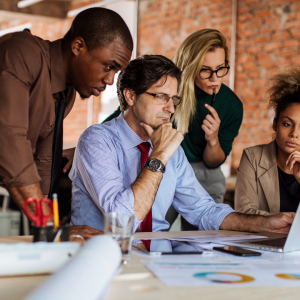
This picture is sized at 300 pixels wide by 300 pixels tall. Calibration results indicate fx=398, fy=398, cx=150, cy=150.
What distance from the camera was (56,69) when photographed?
1525 millimetres

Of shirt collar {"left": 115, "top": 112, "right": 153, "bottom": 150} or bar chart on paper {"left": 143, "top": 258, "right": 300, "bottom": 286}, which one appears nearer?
→ bar chart on paper {"left": 143, "top": 258, "right": 300, "bottom": 286}

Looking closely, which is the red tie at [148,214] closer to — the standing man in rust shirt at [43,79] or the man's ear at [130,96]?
the man's ear at [130,96]

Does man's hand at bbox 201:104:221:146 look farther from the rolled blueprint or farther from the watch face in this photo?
the rolled blueprint

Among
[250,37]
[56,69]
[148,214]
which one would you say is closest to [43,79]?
[56,69]

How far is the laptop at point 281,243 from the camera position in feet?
3.53

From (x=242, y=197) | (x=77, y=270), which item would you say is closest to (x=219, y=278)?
(x=77, y=270)

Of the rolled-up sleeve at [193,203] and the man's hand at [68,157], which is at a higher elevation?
the man's hand at [68,157]

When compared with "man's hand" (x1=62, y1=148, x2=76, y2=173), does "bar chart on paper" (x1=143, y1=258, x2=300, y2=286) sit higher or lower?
lower

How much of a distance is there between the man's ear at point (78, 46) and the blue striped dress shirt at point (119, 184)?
34 cm

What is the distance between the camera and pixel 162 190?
171 centimetres

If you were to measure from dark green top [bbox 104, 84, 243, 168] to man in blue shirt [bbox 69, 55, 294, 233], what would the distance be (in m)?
0.53

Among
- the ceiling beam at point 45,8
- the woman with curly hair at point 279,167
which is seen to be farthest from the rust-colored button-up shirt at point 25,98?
the ceiling beam at point 45,8

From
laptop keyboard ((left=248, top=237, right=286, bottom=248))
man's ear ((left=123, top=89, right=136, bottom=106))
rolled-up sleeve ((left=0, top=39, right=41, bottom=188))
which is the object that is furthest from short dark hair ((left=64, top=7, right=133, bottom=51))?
A: laptop keyboard ((left=248, top=237, right=286, bottom=248))

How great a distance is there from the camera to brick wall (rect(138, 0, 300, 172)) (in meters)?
4.34
